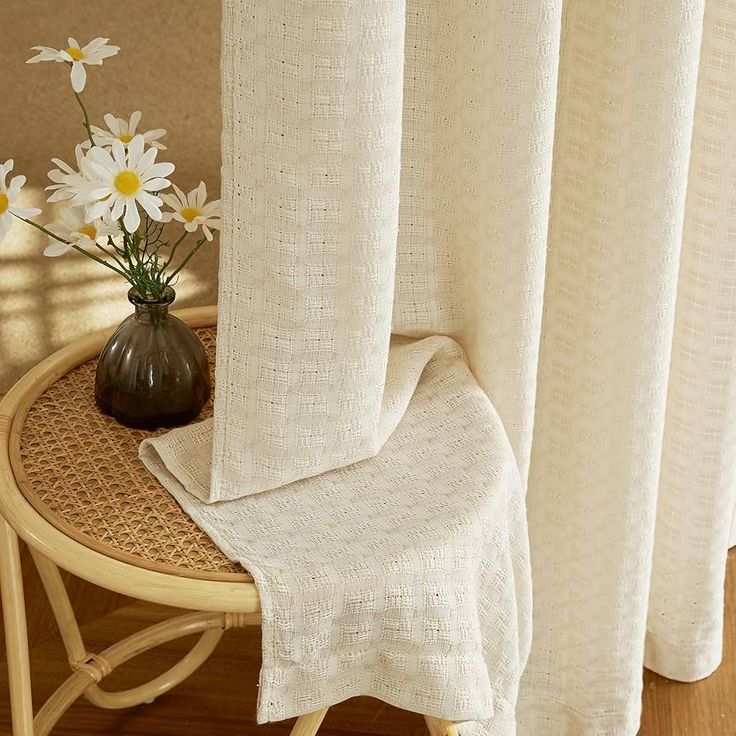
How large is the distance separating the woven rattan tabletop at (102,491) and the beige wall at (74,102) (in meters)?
0.57

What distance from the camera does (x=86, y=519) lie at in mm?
792

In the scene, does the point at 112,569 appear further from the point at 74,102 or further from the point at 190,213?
the point at 74,102

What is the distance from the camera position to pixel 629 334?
3.09 feet

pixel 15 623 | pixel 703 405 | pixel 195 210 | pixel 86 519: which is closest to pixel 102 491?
pixel 86 519

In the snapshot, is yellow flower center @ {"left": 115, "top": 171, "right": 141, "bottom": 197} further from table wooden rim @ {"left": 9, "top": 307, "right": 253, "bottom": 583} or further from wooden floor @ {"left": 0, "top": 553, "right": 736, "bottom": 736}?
wooden floor @ {"left": 0, "top": 553, "right": 736, "bottom": 736}

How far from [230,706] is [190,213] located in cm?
63

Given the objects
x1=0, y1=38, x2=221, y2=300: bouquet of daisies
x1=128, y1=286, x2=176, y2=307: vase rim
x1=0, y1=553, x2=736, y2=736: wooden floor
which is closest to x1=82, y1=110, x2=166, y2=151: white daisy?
x1=0, y1=38, x2=221, y2=300: bouquet of daisies

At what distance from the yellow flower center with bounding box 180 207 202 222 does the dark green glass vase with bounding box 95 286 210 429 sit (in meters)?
0.07

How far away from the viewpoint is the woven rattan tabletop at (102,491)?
0.76 m

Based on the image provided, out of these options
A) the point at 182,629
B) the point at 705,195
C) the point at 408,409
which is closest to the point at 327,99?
the point at 408,409

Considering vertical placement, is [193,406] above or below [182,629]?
above

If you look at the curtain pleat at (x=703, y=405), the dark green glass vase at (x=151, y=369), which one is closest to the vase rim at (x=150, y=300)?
the dark green glass vase at (x=151, y=369)

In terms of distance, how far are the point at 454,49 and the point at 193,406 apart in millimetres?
362

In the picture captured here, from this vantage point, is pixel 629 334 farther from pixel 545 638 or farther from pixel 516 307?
pixel 545 638
